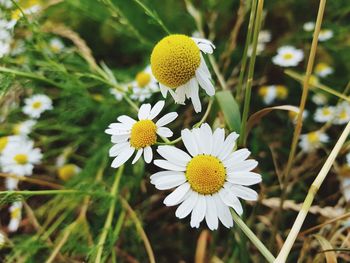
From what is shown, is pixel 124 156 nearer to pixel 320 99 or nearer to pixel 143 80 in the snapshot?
pixel 143 80

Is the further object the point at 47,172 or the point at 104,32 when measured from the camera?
the point at 104,32

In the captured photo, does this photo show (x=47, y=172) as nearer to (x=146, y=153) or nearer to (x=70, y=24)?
(x=70, y=24)

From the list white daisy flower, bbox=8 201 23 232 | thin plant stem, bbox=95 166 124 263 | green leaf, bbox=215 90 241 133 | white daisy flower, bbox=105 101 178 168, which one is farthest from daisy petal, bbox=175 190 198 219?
white daisy flower, bbox=8 201 23 232

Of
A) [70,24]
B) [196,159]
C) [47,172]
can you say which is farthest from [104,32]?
[196,159]

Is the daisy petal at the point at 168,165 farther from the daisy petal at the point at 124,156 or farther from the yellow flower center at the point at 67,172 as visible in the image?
the yellow flower center at the point at 67,172

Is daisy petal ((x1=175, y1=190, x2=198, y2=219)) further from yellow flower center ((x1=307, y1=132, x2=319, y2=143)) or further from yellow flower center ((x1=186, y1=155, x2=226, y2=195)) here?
yellow flower center ((x1=307, y1=132, x2=319, y2=143))
